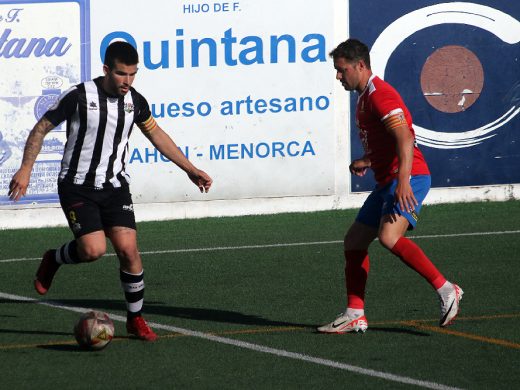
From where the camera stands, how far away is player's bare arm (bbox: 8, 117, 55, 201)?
28.1 ft

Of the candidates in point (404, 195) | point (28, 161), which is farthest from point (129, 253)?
point (404, 195)

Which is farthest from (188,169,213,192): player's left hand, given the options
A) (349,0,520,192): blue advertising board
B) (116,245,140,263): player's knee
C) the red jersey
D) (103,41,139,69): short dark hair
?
(349,0,520,192): blue advertising board

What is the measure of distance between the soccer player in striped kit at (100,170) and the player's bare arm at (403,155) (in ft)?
5.83

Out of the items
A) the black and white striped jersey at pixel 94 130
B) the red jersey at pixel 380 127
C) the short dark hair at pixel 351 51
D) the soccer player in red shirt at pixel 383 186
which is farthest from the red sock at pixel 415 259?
the black and white striped jersey at pixel 94 130

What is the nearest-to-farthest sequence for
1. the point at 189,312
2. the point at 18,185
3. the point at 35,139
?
the point at 18,185
the point at 35,139
the point at 189,312

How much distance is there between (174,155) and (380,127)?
1.46m

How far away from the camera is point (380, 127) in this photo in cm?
892

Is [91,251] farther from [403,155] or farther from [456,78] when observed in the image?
[456,78]

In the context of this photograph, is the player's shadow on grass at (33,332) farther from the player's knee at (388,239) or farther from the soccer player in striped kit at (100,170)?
the player's knee at (388,239)

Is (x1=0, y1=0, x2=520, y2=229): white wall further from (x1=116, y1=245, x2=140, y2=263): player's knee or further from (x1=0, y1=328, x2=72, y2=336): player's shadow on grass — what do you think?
(x1=116, y1=245, x2=140, y2=263): player's knee

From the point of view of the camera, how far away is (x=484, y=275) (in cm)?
1154

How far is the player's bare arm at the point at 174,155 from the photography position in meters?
9.22

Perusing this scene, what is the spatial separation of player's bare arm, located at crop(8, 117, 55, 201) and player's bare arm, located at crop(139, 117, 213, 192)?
77 cm

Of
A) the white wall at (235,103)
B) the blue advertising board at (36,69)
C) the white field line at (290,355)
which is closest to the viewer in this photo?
the white field line at (290,355)
